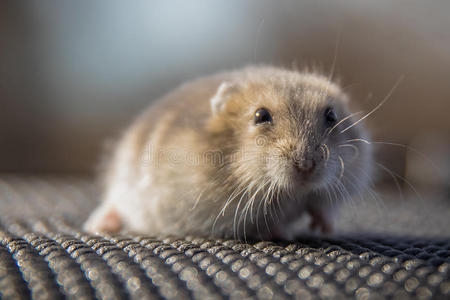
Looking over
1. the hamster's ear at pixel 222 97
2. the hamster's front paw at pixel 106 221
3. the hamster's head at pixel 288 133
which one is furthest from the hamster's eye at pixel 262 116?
the hamster's front paw at pixel 106 221

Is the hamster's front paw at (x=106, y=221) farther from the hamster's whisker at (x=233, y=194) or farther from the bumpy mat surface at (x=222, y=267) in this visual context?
the hamster's whisker at (x=233, y=194)

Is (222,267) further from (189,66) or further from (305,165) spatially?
(189,66)

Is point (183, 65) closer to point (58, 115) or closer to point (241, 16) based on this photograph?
point (241, 16)

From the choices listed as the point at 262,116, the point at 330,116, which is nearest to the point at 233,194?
the point at 262,116

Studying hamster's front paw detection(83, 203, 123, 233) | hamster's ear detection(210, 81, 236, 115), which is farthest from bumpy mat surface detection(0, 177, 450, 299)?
hamster's ear detection(210, 81, 236, 115)

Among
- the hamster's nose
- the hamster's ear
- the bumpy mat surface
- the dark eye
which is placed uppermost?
the hamster's ear

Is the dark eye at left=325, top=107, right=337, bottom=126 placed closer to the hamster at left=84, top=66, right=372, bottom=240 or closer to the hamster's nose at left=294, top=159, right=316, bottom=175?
the hamster at left=84, top=66, right=372, bottom=240
